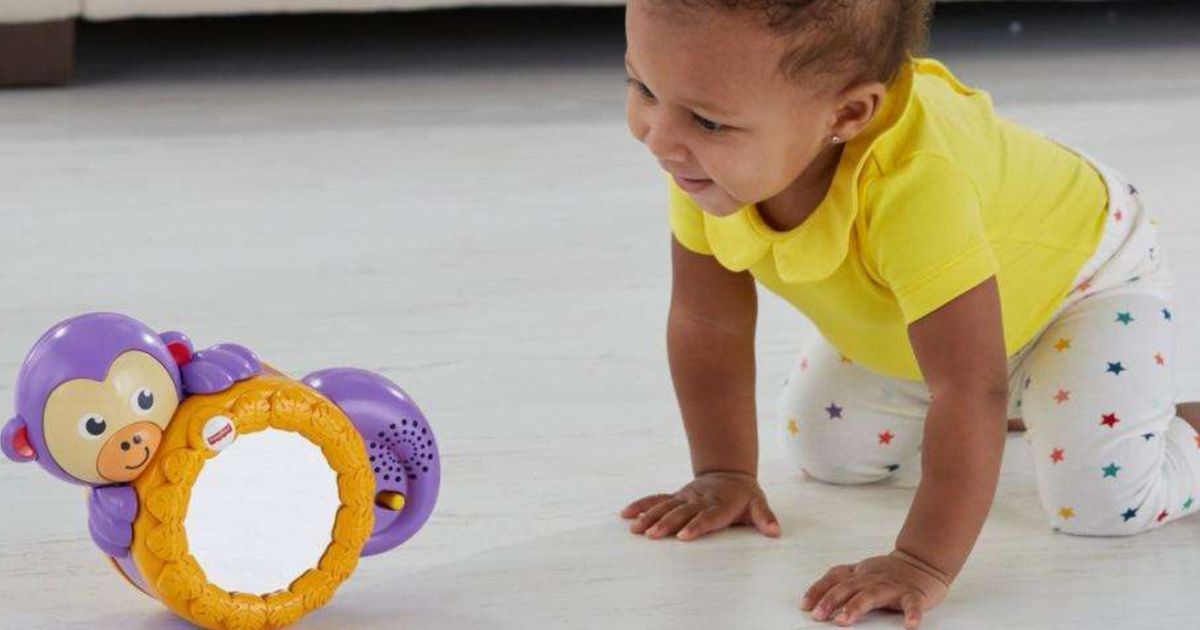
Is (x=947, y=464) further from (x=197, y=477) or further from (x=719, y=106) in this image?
(x=197, y=477)

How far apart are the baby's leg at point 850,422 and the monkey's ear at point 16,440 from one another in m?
0.49

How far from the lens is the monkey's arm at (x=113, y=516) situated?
81 centimetres

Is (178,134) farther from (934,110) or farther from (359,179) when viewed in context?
(934,110)

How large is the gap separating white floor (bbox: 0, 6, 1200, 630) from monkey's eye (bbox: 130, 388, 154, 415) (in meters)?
0.15

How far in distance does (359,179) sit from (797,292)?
0.95 metres

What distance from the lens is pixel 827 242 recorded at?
91cm

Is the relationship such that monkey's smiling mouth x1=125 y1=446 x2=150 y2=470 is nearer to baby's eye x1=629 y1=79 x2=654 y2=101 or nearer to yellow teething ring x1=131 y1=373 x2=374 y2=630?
yellow teething ring x1=131 y1=373 x2=374 y2=630

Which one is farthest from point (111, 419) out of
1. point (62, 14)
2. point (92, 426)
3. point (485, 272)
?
point (62, 14)

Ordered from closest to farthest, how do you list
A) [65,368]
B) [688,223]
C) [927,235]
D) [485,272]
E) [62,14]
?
[65,368], [927,235], [688,223], [485,272], [62,14]

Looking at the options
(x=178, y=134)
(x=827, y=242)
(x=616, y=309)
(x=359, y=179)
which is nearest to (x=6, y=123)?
(x=178, y=134)

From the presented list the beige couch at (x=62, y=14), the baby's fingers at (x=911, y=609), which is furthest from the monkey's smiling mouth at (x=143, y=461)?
the beige couch at (x=62, y=14)

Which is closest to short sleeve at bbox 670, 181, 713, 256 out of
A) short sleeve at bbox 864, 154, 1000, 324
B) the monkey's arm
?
short sleeve at bbox 864, 154, 1000, 324

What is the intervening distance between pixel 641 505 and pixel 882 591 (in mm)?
183

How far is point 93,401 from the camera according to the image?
30.7 inches
